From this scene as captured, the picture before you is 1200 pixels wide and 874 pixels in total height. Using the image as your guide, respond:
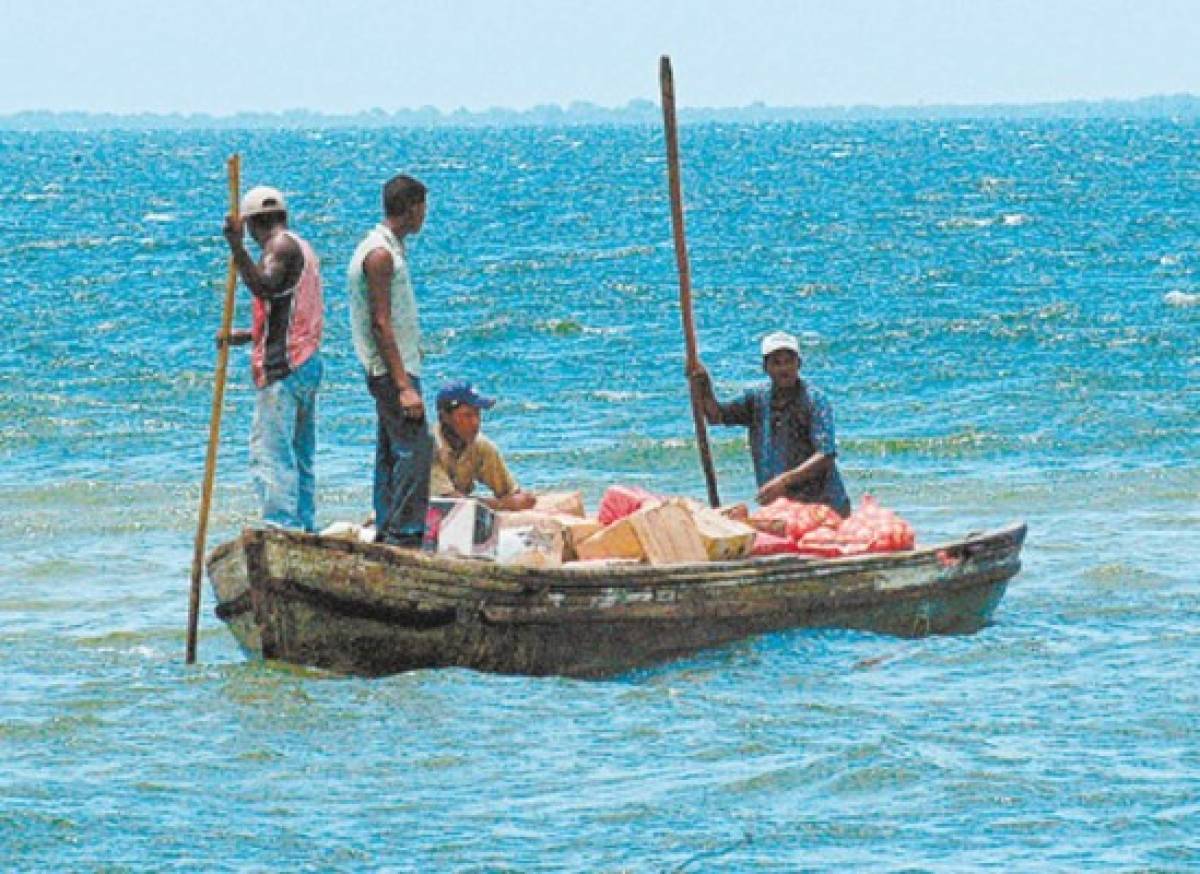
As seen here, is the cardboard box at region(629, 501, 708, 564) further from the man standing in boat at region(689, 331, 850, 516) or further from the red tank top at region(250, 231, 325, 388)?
the red tank top at region(250, 231, 325, 388)

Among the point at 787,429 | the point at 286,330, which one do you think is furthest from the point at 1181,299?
the point at 286,330

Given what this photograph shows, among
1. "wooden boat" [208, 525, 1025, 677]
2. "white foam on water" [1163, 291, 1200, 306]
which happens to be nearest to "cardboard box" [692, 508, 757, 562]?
"wooden boat" [208, 525, 1025, 677]

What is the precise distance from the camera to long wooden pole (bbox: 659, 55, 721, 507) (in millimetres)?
12898

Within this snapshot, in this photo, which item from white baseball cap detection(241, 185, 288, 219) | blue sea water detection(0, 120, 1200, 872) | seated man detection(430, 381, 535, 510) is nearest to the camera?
blue sea water detection(0, 120, 1200, 872)

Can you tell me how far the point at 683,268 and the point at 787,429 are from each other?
1338 millimetres

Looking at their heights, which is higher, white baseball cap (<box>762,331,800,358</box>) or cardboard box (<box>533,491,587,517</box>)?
white baseball cap (<box>762,331,800,358</box>)

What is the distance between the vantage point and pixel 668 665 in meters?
11.2

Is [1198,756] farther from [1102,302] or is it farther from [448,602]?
[1102,302]

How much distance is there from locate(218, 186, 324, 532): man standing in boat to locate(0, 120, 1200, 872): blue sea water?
2.65 feet

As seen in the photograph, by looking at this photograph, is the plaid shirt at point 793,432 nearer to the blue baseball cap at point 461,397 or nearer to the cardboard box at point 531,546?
the blue baseball cap at point 461,397

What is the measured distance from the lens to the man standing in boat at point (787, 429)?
12.4 metres

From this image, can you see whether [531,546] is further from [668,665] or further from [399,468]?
[668,665]

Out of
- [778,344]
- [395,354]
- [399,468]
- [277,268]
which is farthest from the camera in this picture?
[778,344]

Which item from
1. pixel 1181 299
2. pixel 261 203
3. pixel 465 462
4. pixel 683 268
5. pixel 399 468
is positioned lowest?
pixel 1181 299
